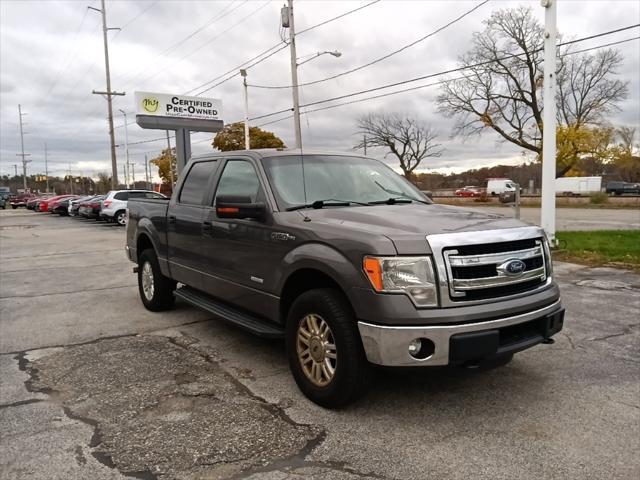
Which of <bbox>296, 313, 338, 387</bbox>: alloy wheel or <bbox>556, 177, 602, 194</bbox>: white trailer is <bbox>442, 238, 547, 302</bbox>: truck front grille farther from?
<bbox>556, 177, 602, 194</bbox>: white trailer

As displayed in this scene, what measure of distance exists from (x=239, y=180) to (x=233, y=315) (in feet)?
4.16

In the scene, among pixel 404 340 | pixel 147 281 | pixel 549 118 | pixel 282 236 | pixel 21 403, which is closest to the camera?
pixel 404 340

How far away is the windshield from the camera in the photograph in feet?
14.5

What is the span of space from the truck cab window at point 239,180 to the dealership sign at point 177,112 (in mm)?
25040

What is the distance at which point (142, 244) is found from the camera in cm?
695

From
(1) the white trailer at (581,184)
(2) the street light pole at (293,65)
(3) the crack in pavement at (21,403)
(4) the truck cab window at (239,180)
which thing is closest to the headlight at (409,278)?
(4) the truck cab window at (239,180)

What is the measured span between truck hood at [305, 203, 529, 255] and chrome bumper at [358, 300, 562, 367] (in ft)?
1.62

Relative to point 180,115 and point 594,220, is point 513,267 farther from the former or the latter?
point 180,115

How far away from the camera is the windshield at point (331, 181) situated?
4426mm

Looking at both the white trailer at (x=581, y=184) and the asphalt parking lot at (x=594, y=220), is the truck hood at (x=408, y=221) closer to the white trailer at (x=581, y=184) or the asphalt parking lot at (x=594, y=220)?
the asphalt parking lot at (x=594, y=220)

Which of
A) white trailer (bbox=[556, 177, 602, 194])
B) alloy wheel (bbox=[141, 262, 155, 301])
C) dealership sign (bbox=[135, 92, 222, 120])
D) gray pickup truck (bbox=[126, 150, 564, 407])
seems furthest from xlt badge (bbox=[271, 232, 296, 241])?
white trailer (bbox=[556, 177, 602, 194])

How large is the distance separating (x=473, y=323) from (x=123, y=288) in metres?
6.64

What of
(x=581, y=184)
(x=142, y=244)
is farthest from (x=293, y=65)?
(x=581, y=184)

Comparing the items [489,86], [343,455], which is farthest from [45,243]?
[489,86]
